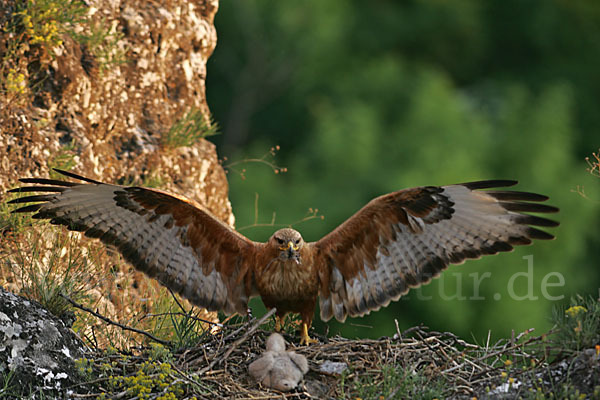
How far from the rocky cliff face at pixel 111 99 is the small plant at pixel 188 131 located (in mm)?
13

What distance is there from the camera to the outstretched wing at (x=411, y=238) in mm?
5812

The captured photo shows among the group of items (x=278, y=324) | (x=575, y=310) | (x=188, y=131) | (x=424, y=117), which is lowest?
(x=424, y=117)

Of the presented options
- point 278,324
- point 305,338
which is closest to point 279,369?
point 305,338

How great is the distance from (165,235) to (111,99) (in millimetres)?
1866

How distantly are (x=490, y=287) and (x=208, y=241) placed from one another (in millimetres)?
14693

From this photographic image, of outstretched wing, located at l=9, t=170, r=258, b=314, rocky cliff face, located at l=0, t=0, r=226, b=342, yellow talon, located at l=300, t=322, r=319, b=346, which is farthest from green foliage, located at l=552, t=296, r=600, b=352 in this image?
rocky cliff face, located at l=0, t=0, r=226, b=342

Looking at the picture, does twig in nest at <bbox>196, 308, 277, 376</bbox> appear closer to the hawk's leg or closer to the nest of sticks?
the nest of sticks

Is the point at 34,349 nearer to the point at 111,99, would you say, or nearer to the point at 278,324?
the point at 278,324

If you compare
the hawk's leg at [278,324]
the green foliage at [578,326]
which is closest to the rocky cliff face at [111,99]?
the hawk's leg at [278,324]

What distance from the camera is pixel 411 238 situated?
6.08 metres

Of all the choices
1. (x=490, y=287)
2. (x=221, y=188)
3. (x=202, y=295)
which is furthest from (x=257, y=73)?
(x=202, y=295)

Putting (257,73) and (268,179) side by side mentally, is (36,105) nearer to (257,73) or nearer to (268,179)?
(268,179)

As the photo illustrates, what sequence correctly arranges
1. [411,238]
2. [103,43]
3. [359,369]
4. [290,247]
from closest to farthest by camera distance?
[359,369] → [290,247] → [411,238] → [103,43]

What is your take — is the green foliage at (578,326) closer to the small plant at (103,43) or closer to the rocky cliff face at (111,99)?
A: the rocky cliff face at (111,99)
